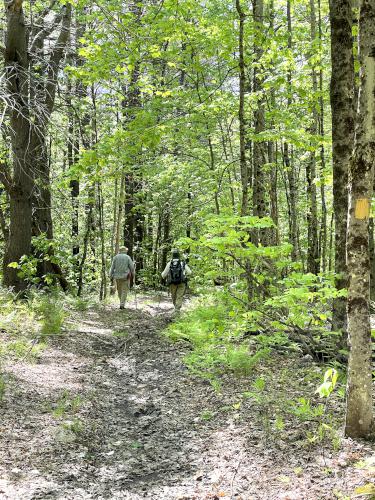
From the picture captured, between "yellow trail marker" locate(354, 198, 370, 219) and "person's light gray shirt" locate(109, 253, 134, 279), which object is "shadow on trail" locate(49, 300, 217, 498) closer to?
"yellow trail marker" locate(354, 198, 370, 219)

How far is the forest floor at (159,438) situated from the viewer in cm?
422

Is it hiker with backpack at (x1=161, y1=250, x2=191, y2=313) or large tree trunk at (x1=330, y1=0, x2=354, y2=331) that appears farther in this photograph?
hiker with backpack at (x1=161, y1=250, x2=191, y2=313)

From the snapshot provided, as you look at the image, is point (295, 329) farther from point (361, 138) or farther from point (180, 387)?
point (361, 138)

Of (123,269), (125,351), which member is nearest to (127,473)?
(125,351)

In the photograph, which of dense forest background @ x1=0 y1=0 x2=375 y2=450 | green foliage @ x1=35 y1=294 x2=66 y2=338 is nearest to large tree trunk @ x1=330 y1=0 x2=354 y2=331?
dense forest background @ x1=0 y1=0 x2=375 y2=450

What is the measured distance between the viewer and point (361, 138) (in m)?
4.27

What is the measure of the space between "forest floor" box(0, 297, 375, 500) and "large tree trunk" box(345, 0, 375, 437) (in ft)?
1.30

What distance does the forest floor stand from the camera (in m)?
4.22

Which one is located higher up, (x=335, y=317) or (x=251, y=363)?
(x=335, y=317)

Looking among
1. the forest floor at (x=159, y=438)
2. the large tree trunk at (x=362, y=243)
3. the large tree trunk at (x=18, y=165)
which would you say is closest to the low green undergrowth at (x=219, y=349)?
the forest floor at (x=159, y=438)

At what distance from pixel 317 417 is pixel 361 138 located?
3145 millimetres

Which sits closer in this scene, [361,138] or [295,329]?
[361,138]

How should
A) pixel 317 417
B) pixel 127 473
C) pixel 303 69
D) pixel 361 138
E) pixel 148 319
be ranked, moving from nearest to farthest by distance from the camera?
pixel 361 138, pixel 127 473, pixel 317 417, pixel 303 69, pixel 148 319

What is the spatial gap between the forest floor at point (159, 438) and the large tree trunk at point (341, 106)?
7.03 feet
